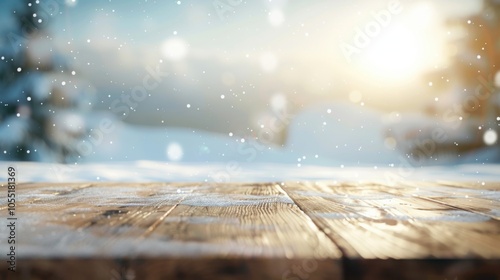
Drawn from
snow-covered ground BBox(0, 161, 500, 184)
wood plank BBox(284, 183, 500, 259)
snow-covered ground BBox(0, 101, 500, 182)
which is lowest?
wood plank BBox(284, 183, 500, 259)

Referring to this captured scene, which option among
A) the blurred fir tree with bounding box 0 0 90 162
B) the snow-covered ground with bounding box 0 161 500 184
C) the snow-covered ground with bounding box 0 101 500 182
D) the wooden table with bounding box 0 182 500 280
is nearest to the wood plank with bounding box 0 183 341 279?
the wooden table with bounding box 0 182 500 280

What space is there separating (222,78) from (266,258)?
4213 mm

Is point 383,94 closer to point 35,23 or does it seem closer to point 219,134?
point 219,134

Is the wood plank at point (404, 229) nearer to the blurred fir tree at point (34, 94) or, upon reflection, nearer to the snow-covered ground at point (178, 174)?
the snow-covered ground at point (178, 174)

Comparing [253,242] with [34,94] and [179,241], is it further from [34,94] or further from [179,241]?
[34,94]

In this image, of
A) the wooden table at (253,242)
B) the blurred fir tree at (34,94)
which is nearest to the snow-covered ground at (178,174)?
the wooden table at (253,242)

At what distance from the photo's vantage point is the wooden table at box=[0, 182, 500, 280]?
557 millimetres

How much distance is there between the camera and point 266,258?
0.56 meters

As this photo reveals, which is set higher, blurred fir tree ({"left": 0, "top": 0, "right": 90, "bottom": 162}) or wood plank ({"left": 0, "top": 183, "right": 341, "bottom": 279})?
blurred fir tree ({"left": 0, "top": 0, "right": 90, "bottom": 162})

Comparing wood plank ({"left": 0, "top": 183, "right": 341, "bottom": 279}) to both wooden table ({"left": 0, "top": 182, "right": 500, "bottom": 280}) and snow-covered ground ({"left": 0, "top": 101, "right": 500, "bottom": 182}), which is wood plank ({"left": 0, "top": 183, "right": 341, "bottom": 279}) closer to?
wooden table ({"left": 0, "top": 182, "right": 500, "bottom": 280})

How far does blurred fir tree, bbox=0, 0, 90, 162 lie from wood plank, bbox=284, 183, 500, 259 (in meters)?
4.59

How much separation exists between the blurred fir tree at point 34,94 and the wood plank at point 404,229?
15.1ft

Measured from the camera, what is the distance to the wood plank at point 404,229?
1.96 feet

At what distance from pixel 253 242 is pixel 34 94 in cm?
528
